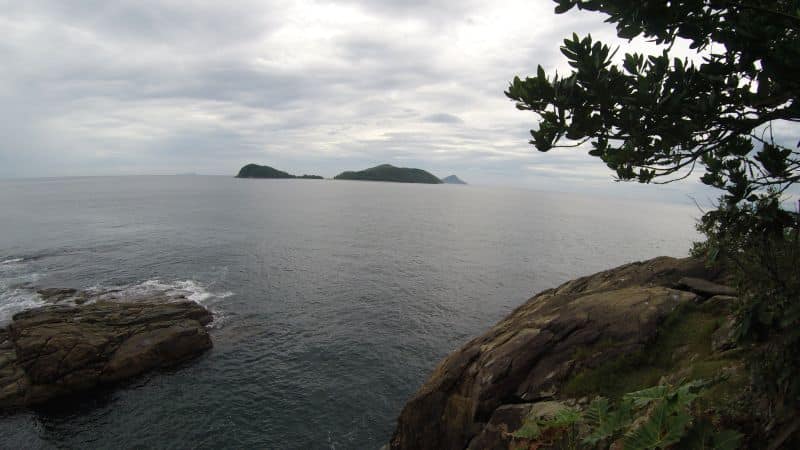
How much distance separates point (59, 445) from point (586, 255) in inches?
3185

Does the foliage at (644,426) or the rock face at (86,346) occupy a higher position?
the foliage at (644,426)

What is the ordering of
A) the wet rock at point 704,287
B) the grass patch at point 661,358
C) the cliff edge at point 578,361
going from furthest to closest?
the wet rock at point 704,287 < the grass patch at point 661,358 < the cliff edge at point 578,361

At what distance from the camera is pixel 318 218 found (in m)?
117

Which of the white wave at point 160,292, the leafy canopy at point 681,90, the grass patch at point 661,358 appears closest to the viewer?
the leafy canopy at point 681,90

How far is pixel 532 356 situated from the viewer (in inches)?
654

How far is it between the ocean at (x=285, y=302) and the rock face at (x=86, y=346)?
4.98 feet

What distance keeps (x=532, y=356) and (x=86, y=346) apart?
34.6m

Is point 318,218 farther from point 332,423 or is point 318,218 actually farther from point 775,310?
point 775,310

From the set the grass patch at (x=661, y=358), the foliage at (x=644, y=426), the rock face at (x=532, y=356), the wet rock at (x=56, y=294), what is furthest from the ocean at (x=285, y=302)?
the foliage at (x=644, y=426)

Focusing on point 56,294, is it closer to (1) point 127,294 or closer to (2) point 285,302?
(1) point 127,294

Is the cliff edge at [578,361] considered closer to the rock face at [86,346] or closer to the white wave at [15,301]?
the rock face at [86,346]

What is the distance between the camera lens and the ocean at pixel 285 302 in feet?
83.9

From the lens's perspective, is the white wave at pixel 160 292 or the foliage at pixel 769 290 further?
the white wave at pixel 160 292

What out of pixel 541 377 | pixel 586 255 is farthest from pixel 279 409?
pixel 586 255
